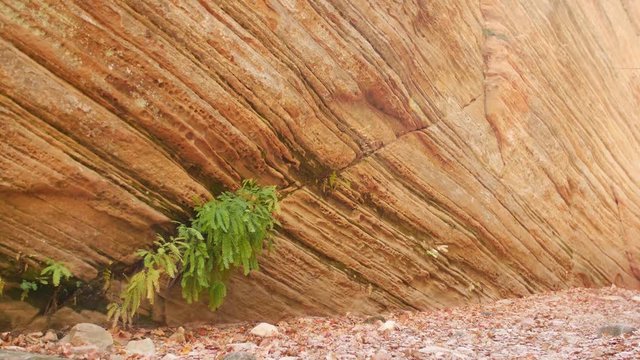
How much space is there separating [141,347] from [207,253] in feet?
4.43

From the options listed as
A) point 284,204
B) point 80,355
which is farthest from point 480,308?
point 80,355

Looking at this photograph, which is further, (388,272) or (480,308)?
(480,308)

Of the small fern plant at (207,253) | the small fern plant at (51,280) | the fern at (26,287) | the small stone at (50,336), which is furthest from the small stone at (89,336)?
the fern at (26,287)

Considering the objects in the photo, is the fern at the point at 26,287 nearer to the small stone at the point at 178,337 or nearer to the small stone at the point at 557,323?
the small stone at the point at 178,337

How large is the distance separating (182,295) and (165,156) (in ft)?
6.11

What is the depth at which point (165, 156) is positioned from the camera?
285 inches

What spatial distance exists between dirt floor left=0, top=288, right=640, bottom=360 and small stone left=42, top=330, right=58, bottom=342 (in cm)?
10

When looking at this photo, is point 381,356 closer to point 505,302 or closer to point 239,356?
point 239,356

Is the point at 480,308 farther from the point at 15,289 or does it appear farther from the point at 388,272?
the point at 15,289

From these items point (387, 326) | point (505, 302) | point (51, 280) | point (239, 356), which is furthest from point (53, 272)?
point (505, 302)

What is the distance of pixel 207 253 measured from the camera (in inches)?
275

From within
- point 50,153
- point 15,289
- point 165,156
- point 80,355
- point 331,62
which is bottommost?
point 80,355

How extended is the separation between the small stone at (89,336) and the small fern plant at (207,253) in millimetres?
362

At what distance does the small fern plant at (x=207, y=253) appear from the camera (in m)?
6.69
